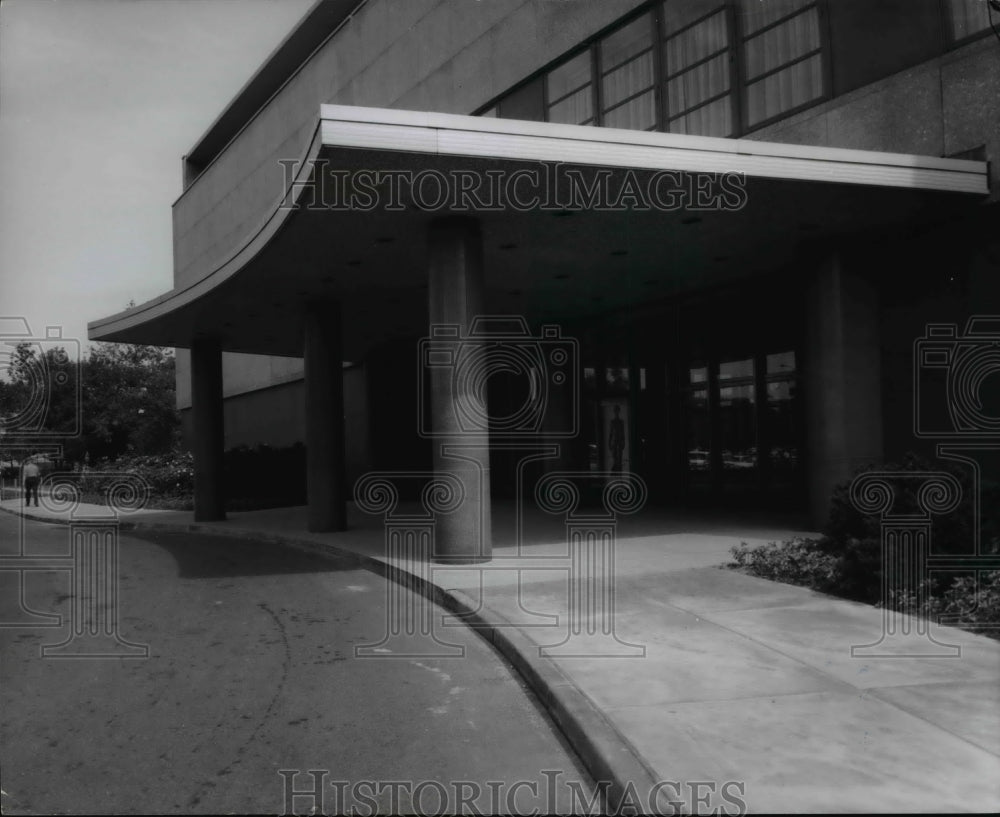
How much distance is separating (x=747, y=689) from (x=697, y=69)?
1184cm

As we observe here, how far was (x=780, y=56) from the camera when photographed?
13.5 meters

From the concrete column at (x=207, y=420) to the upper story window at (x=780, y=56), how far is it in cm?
1264

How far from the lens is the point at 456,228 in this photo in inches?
444

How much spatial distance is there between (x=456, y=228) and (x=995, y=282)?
6976mm

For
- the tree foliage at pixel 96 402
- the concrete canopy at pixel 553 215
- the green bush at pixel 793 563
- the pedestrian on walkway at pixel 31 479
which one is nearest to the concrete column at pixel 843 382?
the concrete canopy at pixel 553 215

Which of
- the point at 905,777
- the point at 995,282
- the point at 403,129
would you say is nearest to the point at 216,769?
the point at 905,777

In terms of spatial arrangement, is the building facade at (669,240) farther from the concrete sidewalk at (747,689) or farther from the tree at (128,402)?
the tree at (128,402)

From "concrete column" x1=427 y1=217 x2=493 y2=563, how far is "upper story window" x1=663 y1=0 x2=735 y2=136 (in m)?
5.44

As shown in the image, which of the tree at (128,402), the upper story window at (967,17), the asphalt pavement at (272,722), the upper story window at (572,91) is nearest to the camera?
the asphalt pavement at (272,722)

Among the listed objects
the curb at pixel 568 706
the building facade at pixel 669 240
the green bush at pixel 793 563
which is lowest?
the curb at pixel 568 706

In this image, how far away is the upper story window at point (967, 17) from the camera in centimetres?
1112

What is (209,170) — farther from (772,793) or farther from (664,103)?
(772,793)

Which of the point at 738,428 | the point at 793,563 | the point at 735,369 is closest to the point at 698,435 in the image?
the point at 738,428

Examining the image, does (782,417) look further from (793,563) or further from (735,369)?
(793,563)
